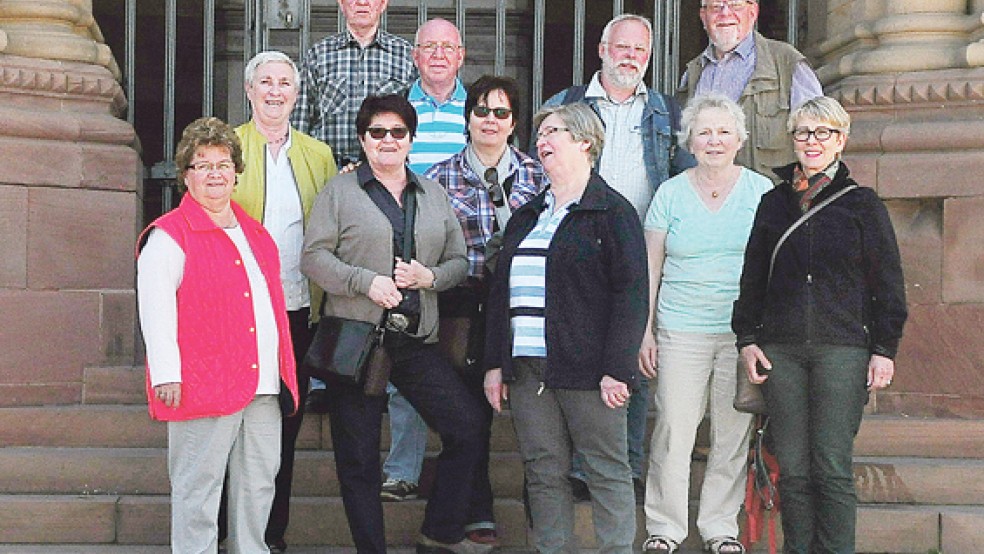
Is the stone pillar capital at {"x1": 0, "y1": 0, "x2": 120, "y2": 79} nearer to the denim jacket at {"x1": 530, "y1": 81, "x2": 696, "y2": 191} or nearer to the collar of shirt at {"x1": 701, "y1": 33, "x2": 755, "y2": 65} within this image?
the denim jacket at {"x1": 530, "y1": 81, "x2": 696, "y2": 191}

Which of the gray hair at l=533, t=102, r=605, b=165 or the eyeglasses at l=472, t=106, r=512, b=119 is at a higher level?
the eyeglasses at l=472, t=106, r=512, b=119

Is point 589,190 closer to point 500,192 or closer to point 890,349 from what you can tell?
point 500,192

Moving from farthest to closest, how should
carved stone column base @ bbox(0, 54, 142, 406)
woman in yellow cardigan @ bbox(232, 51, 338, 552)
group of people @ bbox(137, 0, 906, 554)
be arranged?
carved stone column base @ bbox(0, 54, 142, 406)
woman in yellow cardigan @ bbox(232, 51, 338, 552)
group of people @ bbox(137, 0, 906, 554)

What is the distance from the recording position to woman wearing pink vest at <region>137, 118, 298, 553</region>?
5.35 metres

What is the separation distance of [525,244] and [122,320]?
7.81 ft

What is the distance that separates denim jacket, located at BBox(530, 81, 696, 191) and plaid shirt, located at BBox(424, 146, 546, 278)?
6.5 inches

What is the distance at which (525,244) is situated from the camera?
5699 mm

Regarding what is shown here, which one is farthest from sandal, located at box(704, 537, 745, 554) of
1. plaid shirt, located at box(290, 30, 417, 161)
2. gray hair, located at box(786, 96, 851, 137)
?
plaid shirt, located at box(290, 30, 417, 161)

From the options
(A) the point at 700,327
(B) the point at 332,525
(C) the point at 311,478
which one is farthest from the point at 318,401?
(A) the point at 700,327

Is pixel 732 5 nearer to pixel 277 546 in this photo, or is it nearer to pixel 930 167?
pixel 930 167

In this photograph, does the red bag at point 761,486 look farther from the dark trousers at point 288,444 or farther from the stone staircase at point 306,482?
the dark trousers at point 288,444

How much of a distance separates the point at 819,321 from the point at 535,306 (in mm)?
996

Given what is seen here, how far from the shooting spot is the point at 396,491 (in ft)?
20.7

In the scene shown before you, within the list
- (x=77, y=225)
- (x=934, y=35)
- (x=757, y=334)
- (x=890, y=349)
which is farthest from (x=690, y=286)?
(x=77, y=225)
